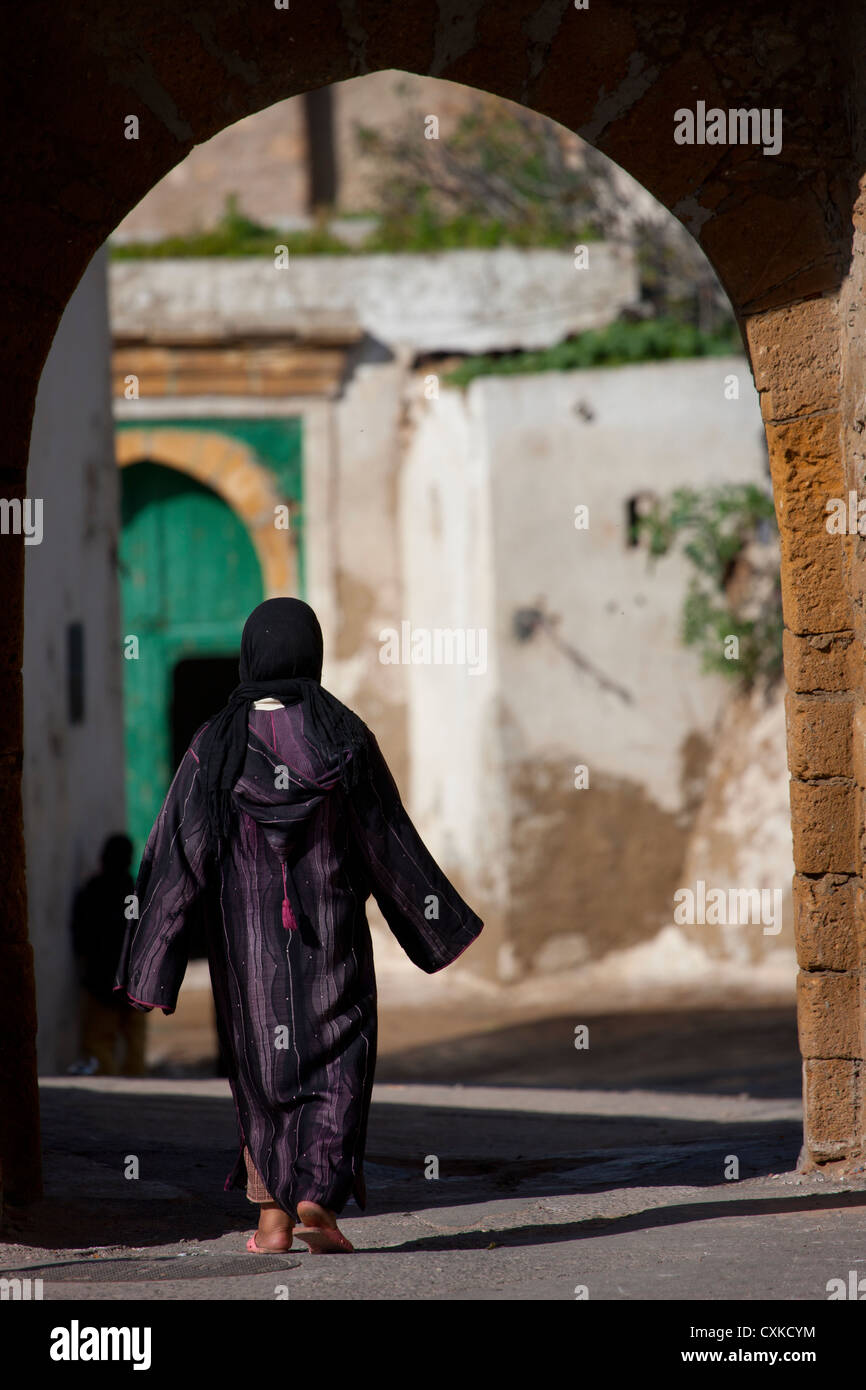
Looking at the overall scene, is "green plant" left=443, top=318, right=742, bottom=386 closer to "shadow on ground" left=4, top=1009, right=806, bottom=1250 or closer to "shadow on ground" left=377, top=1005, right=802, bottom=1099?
"shadow on ground" left=377, top=1005, right=802, bottom=1099

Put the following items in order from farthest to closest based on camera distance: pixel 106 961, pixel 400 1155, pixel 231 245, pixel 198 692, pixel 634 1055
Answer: pixel 198 692
pixel 231 245
pixel 634 1055
pixel 106 961
pixel 400 1155

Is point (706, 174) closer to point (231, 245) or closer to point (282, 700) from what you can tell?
point (282, 700)

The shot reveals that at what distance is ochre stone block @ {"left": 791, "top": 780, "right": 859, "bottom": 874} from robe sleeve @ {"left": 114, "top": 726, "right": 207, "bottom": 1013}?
4.58 ft

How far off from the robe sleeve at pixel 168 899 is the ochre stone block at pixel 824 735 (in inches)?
55.6

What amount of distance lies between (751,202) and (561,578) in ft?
22.3

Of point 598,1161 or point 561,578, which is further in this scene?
point 561,578

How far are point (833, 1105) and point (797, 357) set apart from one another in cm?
174

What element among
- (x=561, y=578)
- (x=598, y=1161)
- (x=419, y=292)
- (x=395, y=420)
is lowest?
(x=598, y=1161)

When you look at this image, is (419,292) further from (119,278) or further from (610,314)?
(119,278)

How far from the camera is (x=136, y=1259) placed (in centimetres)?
322

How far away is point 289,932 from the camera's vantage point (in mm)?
3324

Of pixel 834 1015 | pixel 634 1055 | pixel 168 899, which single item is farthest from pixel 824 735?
pixel 634 1055
